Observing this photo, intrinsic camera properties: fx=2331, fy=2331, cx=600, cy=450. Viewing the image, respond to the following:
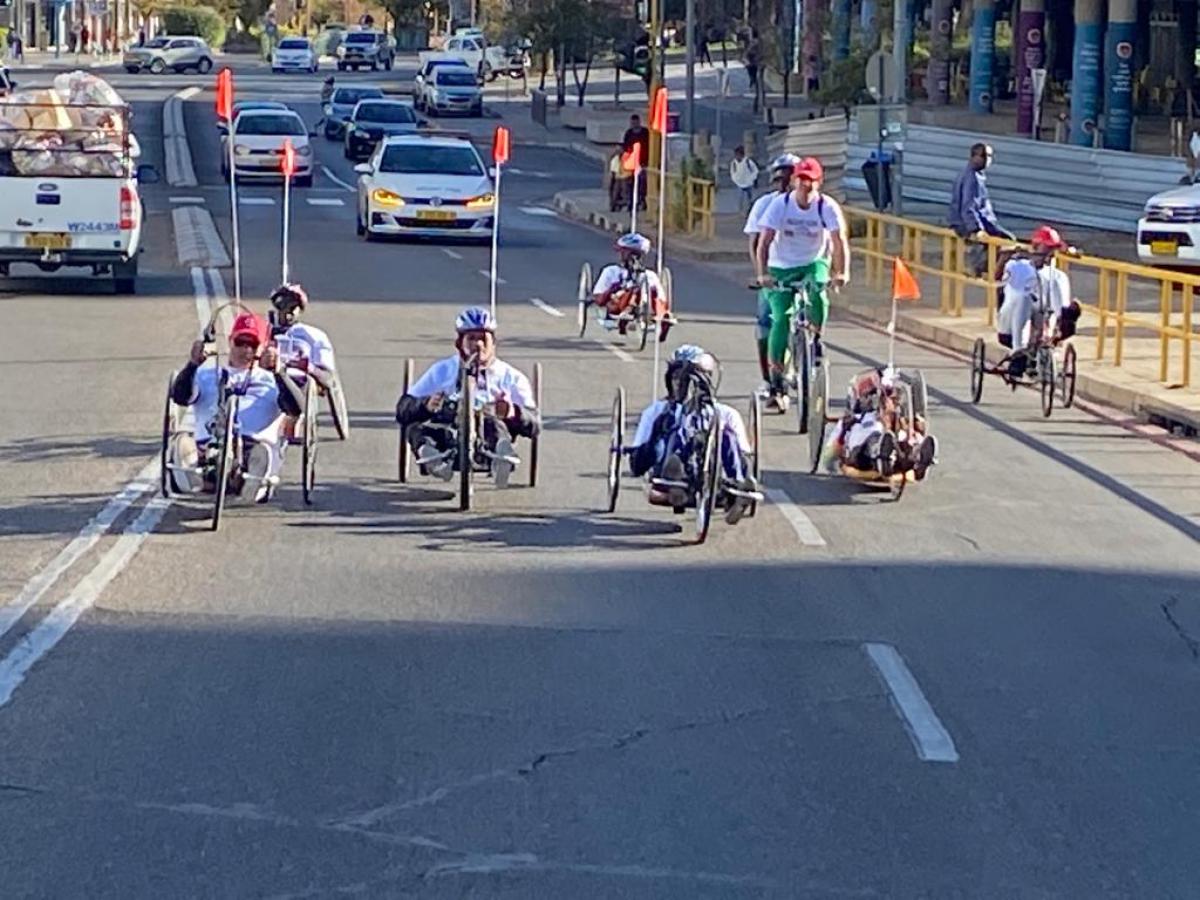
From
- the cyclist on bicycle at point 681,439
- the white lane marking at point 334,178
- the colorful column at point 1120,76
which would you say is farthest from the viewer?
the white lane marking at point 334,178

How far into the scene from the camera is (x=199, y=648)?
9.14m

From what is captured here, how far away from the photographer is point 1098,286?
24.7 metres

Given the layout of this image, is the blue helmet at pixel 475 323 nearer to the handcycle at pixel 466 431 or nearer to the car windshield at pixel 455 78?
the handcycle at pixel 466 431

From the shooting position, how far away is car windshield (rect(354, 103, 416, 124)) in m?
53.7

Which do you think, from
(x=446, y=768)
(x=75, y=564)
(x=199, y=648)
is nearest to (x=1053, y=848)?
(x=446, y=768)

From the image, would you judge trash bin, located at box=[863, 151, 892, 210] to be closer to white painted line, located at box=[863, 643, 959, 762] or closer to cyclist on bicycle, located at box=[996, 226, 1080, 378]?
cyclist on bicycle, located at box=[996, 226, 1080, 378]

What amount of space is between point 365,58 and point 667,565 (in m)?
88.2

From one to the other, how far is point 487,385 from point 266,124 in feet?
115

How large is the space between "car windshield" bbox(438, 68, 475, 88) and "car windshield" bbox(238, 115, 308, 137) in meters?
25.2

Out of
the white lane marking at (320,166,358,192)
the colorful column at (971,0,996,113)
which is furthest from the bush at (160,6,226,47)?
the colorful column at (971,0,996,113)

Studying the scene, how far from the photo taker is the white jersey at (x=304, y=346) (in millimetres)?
13469

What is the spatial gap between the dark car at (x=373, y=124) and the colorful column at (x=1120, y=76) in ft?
52.5

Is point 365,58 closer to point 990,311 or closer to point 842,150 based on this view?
point 842,150

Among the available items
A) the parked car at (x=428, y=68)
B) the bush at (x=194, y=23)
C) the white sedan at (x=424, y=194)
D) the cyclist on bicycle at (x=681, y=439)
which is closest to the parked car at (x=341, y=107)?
the parked car at (x=428, y=68)
